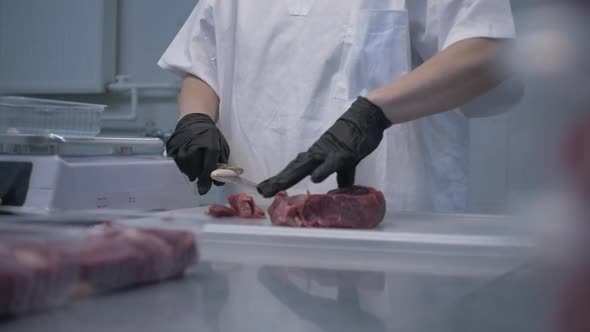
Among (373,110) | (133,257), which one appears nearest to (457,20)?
(373,110)

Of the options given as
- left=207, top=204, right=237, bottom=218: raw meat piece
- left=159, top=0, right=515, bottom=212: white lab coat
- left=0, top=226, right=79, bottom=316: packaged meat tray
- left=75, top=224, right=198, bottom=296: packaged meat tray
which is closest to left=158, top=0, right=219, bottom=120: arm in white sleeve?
left=159, top=0, right=515, bottom=212: white lab coat

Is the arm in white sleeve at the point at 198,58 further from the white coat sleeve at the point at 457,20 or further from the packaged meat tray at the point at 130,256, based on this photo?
the packaged meat tray at the point at 130,256

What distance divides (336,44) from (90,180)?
774 millimetres

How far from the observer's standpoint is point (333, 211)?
125cm

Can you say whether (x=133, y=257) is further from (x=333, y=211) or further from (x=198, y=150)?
(x=198, y=150)

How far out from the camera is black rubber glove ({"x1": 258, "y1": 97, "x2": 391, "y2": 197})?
4.42ft

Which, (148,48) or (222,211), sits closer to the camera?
(222,211)

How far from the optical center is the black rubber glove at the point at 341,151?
135 centimetres

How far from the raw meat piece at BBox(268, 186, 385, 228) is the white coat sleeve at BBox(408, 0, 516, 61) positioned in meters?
0.52

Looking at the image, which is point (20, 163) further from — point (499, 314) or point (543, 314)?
point (543, 314)

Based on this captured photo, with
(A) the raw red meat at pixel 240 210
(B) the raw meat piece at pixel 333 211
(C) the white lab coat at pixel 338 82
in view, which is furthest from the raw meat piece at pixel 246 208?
(C) the white lab coat at pixel 338 82

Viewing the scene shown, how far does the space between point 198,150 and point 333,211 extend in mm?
498

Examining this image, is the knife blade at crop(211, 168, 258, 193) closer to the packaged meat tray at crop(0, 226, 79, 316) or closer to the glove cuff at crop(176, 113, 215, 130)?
the glove cuff at crop(176, 113, 215, 130)

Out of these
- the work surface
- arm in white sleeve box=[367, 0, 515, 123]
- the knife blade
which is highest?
arm in white sleeve box=[367, 0, 515, 123]
